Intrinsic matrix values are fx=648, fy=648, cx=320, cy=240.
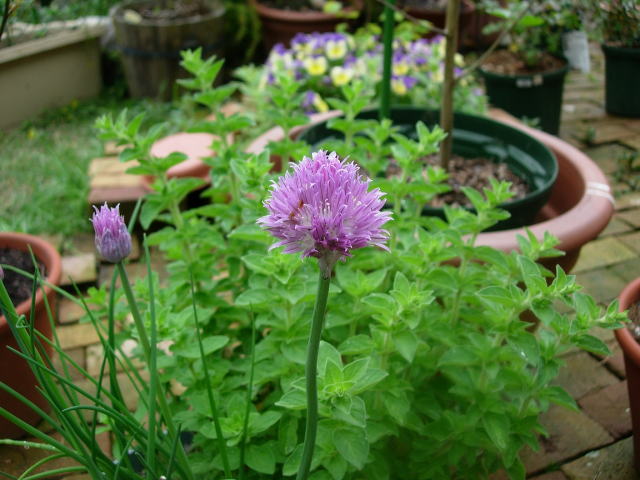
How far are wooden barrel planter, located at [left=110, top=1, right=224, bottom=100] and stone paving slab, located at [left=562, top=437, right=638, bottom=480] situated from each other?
2748 millimetres

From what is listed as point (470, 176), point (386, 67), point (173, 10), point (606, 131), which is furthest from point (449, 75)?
point (173, 10)

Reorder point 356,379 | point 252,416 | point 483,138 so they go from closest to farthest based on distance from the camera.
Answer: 1. point 356,379
2. point 252,416
3. point 483,138

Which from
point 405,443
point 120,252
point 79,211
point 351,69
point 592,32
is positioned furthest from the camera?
point 351,69

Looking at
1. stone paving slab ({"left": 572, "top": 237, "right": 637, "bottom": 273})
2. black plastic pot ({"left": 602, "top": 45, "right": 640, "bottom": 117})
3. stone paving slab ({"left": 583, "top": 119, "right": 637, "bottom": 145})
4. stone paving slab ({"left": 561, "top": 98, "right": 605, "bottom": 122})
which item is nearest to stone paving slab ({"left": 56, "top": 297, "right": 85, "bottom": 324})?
stone paving slab ({"left": 572, "top": 237, "right": 637, "bottom": 273})

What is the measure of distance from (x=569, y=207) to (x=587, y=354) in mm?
444

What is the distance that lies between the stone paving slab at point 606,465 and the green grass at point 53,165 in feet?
5.89

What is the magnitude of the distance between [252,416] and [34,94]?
9.66ft

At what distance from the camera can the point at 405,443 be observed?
1318 millimetres

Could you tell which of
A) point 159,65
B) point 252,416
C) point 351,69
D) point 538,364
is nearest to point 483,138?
point 351,69

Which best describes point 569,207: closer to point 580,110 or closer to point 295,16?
point 580,110

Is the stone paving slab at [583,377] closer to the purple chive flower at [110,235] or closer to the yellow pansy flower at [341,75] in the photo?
the purple chive flower at [110,235]

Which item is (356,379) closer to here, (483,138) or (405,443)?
(405,443)

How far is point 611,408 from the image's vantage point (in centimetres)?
171

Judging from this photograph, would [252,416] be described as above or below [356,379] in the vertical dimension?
below
